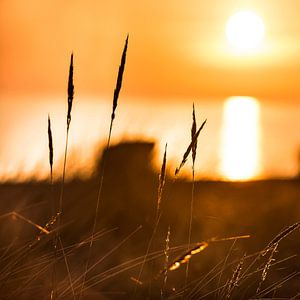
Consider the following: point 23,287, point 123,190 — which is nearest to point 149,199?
point 123,190

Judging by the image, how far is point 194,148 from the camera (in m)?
2.05

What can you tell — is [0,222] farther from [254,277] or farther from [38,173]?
[254,277]

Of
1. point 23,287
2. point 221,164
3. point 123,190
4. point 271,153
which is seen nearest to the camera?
point 23,287

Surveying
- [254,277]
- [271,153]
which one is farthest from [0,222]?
[271,153]

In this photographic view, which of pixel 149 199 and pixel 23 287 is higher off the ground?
pixel 23 287

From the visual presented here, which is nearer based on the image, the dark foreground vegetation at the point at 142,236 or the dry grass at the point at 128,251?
the dry grass at the point at 128,251

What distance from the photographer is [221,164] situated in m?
5.43

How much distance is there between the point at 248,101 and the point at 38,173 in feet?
146

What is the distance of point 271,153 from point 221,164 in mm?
1161

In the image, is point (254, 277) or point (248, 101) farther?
point (248, 101)

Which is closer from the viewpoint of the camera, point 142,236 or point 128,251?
point 128,251

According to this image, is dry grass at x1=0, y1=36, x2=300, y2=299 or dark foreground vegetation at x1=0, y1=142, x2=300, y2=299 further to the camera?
dark foreground vegetation at x1=0, y1=142, x2=300, y2=299

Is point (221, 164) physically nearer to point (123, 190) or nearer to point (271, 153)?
point (271, 153)

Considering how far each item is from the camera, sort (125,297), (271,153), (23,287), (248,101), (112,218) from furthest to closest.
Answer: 1. (248,101)
2. (271,153)
3. (112,218)
4. (125,297)
5. (23,287)
